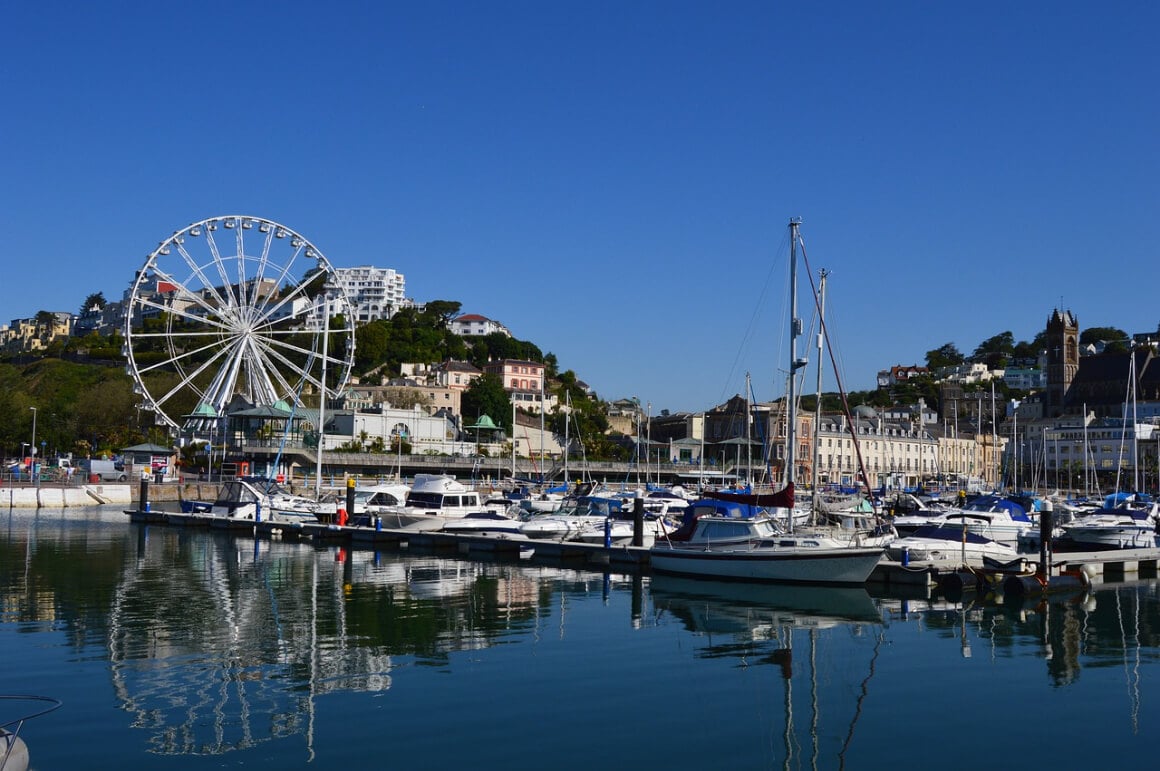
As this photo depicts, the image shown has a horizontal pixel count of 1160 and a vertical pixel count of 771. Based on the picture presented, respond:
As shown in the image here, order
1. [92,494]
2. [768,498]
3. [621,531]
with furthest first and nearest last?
[92,494], [621,531], [768,498]

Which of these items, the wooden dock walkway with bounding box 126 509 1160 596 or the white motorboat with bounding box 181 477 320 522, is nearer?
the wooden dock walkway with bounding box 126 509 1160 596

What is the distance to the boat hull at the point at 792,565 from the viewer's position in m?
31.9

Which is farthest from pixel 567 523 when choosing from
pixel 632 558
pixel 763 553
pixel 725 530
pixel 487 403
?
pixel 487 403

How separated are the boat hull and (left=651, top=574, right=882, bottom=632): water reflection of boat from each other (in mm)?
252

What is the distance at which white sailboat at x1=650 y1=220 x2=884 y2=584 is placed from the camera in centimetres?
3200

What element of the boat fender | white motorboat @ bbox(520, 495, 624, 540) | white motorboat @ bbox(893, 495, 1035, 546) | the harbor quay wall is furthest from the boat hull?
the harbor quay wall

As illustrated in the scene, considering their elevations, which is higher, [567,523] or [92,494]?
[567,523]

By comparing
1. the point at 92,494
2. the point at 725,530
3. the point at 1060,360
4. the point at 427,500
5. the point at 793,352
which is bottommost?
the point at 92,494

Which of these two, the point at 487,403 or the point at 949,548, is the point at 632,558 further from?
the point at 487,403

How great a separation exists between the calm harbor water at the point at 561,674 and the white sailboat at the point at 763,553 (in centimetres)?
59

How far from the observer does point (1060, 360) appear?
182125mm

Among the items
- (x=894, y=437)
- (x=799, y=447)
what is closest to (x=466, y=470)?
(x=799, y=447)

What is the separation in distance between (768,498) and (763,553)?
113 inches

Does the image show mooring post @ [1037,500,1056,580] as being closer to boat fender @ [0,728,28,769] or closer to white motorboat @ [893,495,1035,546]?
white motorboat @ [893,495,1035,546]
